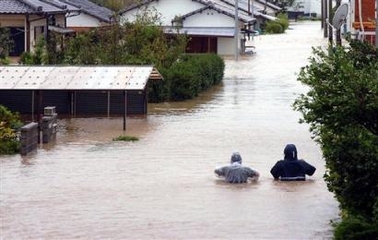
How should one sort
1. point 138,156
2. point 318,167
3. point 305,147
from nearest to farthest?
point 318,167, point 138,156, point 305,147

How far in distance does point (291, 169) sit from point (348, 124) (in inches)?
258

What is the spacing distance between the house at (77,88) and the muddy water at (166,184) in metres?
0.98

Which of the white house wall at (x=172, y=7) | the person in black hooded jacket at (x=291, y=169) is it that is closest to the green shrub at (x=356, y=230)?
the person in black hooded jacket at (x=291, y=169)

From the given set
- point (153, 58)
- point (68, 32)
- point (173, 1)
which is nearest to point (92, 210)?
point (153, 58)

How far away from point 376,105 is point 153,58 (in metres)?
24.7

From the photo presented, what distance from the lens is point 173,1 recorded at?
6806 cm

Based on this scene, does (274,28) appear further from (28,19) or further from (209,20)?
(28,19)

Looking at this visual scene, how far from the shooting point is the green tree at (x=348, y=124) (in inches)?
502

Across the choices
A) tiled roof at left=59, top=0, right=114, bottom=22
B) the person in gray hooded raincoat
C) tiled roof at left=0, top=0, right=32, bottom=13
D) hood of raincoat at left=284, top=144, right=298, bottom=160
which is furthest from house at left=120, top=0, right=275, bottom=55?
the person in gray hooded raincoat

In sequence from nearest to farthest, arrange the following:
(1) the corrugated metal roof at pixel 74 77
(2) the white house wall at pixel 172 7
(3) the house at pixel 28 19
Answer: (1) the corrugated metal roof at pixel 74 77
(3) the house at pixel 28 19
(2) the white house wall at pixel 172 7

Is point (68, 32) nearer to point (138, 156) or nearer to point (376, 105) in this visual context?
point (138, 156)

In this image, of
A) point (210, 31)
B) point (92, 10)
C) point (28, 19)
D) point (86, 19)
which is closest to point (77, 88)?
point (28, 19)

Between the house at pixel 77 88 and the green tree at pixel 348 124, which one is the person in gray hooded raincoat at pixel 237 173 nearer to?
the green tree at pixel 348 124

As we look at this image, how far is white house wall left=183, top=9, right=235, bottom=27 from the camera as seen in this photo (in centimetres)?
6581
